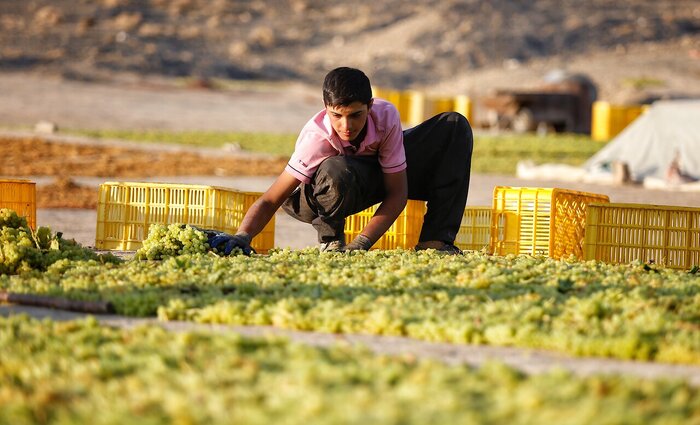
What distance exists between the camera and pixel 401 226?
7.35m

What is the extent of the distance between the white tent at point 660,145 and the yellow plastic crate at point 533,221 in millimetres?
9980

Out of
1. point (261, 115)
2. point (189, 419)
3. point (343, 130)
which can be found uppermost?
point (261, 115)

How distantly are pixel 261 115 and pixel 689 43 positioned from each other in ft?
88.9

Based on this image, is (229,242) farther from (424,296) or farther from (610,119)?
(610,119)

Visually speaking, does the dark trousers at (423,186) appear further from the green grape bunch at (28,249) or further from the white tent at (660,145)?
the white tent at (660,145)

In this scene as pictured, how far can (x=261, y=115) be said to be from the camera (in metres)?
29.3

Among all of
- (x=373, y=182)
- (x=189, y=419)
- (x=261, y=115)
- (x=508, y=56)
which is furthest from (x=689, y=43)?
(x=189, y=419)

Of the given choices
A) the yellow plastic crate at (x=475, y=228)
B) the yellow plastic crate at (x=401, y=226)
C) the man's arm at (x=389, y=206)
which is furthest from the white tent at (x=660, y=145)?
the man's arm at (x=389, y=206)

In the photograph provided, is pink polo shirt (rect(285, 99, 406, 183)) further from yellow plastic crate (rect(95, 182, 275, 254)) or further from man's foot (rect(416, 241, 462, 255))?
yellow plastic crate (rect(95, 182, 275, 254))

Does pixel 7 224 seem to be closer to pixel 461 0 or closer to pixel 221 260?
pixel 221 260

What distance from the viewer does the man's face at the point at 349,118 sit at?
5.98 metres

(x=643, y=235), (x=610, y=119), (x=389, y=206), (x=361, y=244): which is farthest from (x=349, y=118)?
(x=610, y=119)

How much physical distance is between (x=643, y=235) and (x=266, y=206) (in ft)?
7.64

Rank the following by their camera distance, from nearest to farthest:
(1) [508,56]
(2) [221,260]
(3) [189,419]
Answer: (3) [189,419], (2) [221,260], (1) [508,56]
